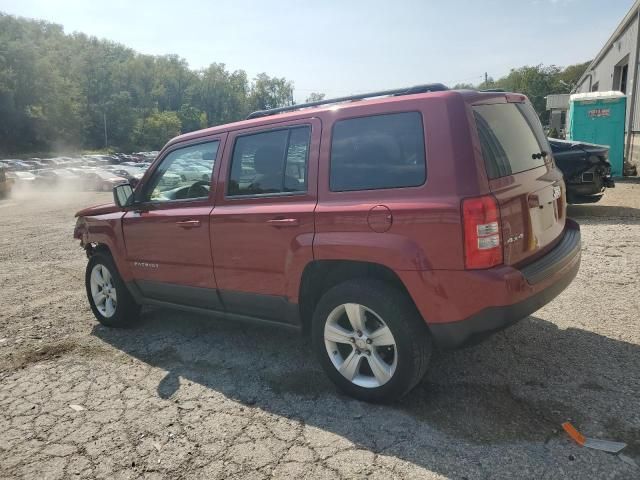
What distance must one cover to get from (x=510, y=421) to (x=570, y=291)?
106 inches

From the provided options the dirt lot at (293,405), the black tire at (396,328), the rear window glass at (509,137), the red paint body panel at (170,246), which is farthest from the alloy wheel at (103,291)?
the rear window glass at (509,137)

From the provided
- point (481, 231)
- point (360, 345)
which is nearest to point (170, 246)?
point (360, 345)

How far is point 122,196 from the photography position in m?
4.79

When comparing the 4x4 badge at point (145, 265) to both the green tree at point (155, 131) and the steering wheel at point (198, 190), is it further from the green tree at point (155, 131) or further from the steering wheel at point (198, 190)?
the green tree at point (155, 131)

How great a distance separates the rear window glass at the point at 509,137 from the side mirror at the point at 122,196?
10.6 ft

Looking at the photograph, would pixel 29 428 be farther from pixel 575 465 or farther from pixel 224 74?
pixel 224 74

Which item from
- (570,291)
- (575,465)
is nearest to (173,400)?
(575,465)

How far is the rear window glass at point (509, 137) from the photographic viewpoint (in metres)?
2.98

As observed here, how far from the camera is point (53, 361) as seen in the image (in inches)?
173

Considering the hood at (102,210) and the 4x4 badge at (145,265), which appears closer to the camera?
the 4x4 badge at (145,265)

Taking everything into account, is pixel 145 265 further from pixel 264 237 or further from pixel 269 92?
pixel 269 92

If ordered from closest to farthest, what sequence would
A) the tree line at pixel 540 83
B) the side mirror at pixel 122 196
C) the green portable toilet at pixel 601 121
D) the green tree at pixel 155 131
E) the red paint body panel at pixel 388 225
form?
the red paint body panel at pixel 388 225 < the side mirror at pixel 122 196 < the green portable toilet at pixel 601 121 < the tree line at pixel 540 83 < the green tree at pixel 155 131

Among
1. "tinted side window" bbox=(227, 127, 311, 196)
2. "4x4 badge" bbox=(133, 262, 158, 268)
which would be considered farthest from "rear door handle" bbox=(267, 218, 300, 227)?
"4x4 badge" bbox=(133, 262, 158, 268)

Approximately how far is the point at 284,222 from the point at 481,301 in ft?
4.55
